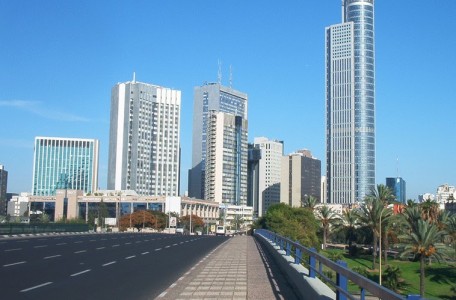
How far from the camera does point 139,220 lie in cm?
13188

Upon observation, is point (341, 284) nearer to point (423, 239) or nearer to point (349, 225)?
point (423, 239)

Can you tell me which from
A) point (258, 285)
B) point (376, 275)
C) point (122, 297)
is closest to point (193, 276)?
point (258, 285)

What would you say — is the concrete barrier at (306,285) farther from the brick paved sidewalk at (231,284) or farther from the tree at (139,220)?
the tree at (139,220)

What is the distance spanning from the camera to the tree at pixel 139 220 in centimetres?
13175

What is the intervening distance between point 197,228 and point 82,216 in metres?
35.8

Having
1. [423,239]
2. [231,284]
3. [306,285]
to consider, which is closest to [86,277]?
[231,284]

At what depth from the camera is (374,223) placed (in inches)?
2872

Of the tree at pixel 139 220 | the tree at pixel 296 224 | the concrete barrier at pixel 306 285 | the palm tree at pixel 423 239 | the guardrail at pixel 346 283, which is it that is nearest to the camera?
the guardrail at pixel 346 283

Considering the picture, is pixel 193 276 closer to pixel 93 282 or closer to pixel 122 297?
pixel 93 282

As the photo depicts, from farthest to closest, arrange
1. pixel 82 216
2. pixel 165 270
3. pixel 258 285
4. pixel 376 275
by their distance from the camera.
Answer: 1. pixel 82 216
2. pixel 376 275
3. pixel 165 270
4. pixel 258 285

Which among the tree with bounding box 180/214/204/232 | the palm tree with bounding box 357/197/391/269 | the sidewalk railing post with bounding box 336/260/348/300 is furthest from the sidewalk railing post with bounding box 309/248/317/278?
the tree with bounding box 180/214/204/232

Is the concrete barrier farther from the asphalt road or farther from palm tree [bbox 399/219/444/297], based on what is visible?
palm tree [bbox 399/219/444/297]

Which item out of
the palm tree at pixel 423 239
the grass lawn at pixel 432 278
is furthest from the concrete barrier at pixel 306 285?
the grass lawn at pixel 432 278

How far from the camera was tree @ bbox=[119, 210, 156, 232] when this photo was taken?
13175 centimetres
